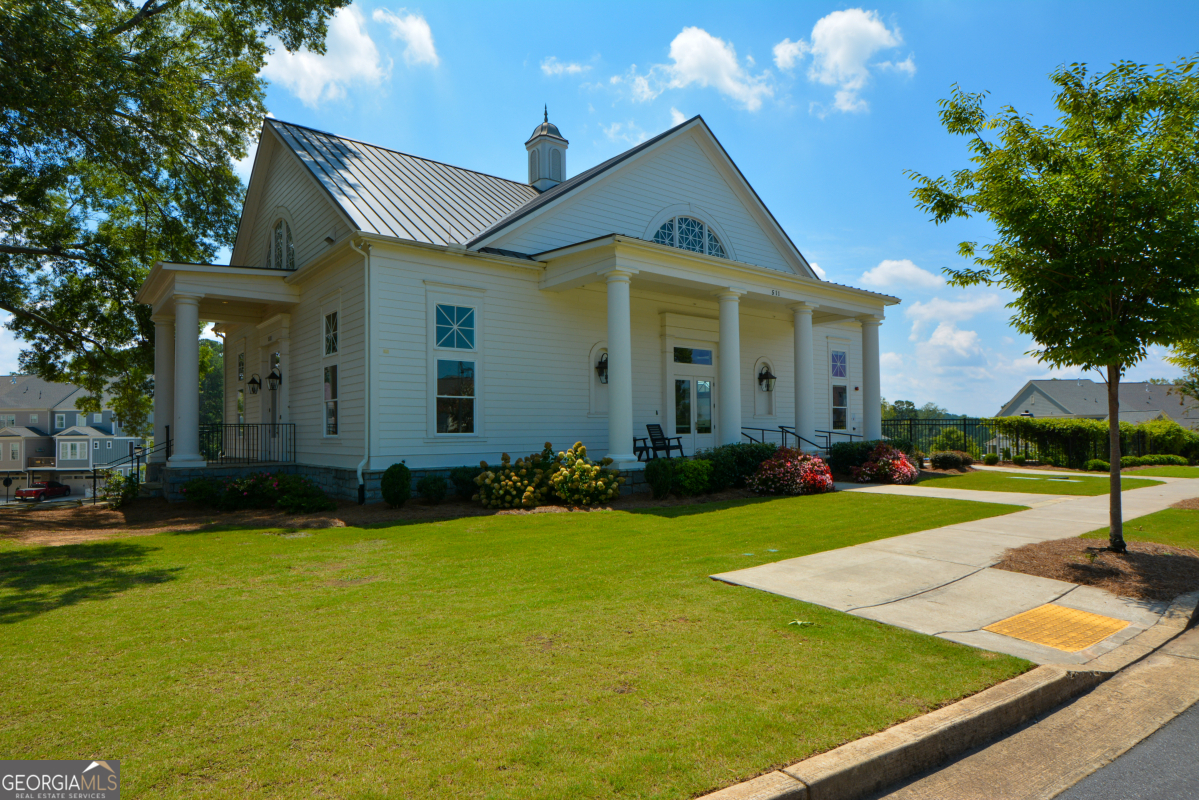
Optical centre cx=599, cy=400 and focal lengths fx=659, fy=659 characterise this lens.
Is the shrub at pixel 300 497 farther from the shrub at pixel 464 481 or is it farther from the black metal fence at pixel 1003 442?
the black metal fence at pixel 1003 442

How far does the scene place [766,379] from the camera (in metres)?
19.9

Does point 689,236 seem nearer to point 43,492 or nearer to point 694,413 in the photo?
point 694,413

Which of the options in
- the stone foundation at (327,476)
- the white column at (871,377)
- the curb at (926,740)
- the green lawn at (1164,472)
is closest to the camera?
the curb at (926,740)

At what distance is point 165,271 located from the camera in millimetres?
14227

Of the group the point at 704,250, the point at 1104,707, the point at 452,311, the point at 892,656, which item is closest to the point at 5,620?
the point at 892,656

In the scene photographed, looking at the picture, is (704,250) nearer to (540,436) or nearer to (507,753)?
(540,436)

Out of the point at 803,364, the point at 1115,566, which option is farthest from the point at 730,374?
the point at 1115,566

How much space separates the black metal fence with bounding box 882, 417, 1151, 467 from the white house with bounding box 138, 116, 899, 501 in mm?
5696

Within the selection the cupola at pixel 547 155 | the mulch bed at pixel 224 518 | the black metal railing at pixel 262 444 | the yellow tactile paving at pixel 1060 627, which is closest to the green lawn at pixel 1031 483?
the mulch bed at pixel 224 518

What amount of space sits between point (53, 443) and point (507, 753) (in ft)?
215

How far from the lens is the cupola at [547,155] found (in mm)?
21422

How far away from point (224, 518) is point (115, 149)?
10.6 metres

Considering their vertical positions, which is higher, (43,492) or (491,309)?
(491,309)

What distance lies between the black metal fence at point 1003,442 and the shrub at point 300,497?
17241mm
